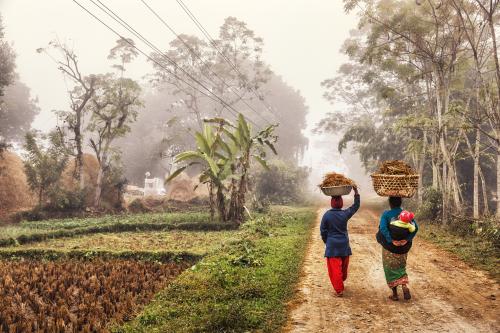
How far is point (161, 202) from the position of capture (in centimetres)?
2691

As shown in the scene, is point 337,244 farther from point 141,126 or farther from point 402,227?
point 141,126

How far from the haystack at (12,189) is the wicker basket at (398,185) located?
22323 mm

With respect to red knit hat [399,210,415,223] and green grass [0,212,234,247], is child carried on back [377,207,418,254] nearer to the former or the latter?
red knit hat [399,210,415,223]

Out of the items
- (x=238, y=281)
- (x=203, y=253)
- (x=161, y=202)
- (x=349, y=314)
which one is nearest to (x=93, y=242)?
(x=203, y=253)

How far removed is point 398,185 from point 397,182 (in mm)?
53

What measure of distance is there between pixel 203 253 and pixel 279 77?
49656 mm

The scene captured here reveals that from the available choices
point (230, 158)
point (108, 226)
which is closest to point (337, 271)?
point (230, 158)

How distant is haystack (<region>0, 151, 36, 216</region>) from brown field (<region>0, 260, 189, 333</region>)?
15.9 m

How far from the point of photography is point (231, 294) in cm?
628

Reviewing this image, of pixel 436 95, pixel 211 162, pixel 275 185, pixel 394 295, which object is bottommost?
pixel 394 295

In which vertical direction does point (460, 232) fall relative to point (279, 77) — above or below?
below

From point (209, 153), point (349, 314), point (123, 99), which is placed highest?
point (123, 99)

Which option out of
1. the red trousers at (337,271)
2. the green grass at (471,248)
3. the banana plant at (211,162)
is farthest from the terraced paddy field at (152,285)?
the green grass at (471,248)

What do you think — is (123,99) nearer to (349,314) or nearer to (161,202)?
(161,202)
